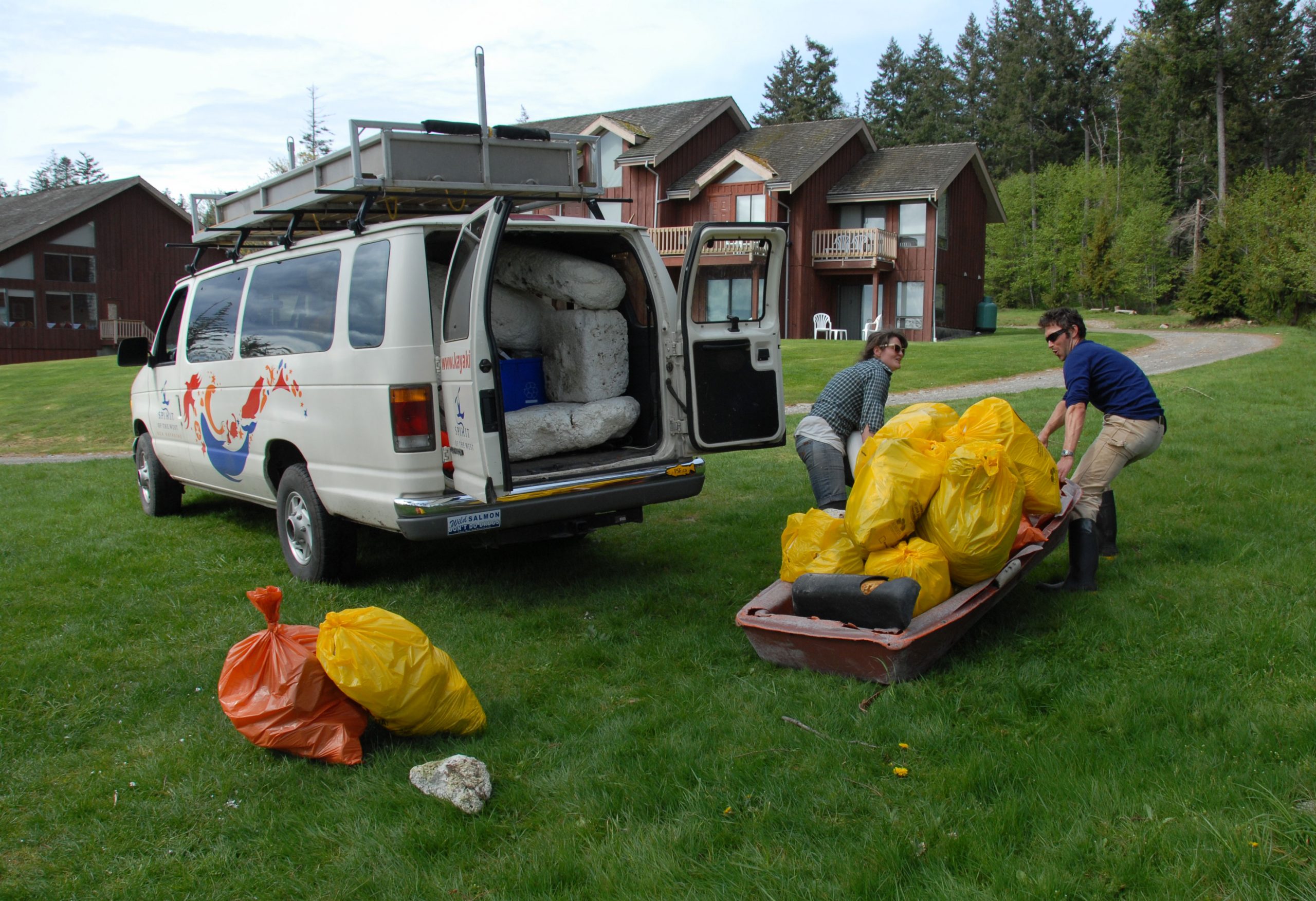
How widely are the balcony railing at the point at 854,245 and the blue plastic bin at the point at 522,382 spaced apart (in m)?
24.8

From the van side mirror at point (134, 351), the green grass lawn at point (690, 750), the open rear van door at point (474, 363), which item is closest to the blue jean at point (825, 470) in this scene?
the green grass lawn at point (690, 750)

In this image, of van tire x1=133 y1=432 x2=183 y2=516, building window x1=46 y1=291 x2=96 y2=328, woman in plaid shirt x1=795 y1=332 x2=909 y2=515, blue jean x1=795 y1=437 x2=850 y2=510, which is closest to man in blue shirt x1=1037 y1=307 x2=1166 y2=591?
woman in plaid shirt x1=795 y1=332 x2=909 y2=515

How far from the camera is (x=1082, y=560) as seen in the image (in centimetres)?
515

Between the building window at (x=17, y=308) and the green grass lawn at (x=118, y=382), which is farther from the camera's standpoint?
the building window at (x=17, y=308)

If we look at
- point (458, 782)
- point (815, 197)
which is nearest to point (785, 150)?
point (815, 197)

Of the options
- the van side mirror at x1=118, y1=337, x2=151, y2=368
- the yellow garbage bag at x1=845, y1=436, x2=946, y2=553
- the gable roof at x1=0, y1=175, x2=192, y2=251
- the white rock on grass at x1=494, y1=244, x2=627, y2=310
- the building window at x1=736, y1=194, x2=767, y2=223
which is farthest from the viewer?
the gable roof at x1=0, y1=175, x2=192, y2=251

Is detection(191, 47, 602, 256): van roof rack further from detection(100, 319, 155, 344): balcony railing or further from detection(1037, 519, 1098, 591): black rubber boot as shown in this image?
detection(100, 319, 155, 344): balcony railing

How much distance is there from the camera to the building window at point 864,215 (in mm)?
31094

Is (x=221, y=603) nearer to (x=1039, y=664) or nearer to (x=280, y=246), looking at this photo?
(x=280, y=246)

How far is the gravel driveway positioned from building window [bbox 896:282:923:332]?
20.0 ft

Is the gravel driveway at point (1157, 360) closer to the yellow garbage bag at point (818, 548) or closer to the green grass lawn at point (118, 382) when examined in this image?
the green grass lawn at point (118, 382)

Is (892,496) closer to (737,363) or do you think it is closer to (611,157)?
(737,363)

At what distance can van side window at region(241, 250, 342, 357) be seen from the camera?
5.57 m

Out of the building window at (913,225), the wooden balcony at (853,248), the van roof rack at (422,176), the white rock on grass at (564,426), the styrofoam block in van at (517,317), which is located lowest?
the white rock on grass at (564,426)
